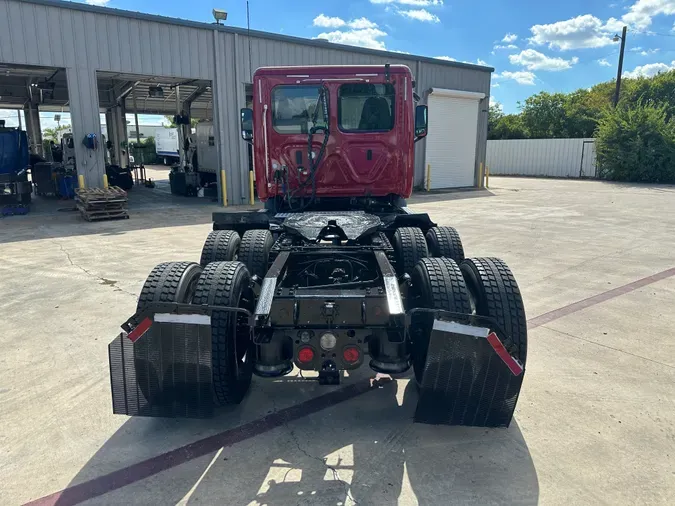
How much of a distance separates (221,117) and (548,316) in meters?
13.0

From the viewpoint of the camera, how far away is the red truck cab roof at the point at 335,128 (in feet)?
18.8

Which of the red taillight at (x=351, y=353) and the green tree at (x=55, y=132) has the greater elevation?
the green tree at (x=55, y=132)

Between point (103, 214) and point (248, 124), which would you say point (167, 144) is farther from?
point (248, 124)

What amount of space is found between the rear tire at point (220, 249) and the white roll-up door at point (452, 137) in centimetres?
1800

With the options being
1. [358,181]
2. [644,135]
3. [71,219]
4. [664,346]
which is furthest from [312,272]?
[644,135]

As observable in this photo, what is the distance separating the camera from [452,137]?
74.8 feet

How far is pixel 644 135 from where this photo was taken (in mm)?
26875

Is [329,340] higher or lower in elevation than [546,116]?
lower

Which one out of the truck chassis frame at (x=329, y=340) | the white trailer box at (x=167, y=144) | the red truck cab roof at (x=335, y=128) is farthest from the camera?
the white trailer box at (x=167, y=144)

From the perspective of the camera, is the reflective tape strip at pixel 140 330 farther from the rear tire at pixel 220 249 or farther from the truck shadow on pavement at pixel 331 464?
the rear tire at pixel 220 249

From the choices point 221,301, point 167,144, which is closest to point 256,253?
point 221,301

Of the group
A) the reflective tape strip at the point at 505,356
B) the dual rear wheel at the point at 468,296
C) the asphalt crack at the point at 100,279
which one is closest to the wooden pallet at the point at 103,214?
the asphalt crack at the point at 100,279

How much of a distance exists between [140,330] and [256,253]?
1.82 m

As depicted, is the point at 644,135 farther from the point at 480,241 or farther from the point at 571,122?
the point at 480,241
